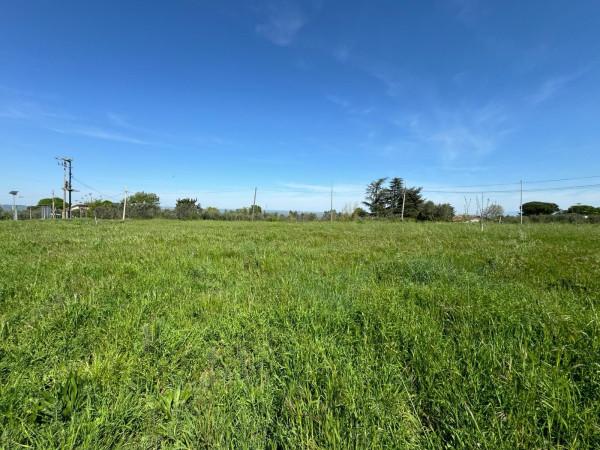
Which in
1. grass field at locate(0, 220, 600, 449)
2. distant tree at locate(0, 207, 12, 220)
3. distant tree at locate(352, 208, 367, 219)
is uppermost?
distant tree at locate(352, 208, 367, 219)

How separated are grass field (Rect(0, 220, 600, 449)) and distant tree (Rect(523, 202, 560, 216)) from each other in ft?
232

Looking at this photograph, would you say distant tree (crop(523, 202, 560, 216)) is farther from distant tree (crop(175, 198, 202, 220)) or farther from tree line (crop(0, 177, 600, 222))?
distant tree (crop(175, 198, 202, 220))

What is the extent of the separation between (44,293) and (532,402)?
15.6ft

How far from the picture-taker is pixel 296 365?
1.93 metres

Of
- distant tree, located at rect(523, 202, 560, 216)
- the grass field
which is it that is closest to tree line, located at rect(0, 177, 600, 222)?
distant tree, located at rect(523, 202, 560, 216)

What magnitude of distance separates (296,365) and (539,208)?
7669 cm

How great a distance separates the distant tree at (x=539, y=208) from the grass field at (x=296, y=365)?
70694mm

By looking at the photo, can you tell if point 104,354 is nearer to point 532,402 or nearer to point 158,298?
point 158,298

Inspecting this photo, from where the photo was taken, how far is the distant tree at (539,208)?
182 feet

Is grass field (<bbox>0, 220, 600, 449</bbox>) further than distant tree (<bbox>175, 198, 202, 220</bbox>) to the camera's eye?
No

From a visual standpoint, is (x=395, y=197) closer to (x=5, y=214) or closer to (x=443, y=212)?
(x=443, y=212)

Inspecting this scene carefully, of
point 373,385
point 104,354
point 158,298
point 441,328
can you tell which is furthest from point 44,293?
point 441,328

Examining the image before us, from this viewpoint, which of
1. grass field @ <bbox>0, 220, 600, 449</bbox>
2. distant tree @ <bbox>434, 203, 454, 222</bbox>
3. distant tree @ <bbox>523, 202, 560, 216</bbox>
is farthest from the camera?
distant tree @ <bbox>523, 202, 560, 216</bbox>

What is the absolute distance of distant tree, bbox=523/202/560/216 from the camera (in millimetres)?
55500
